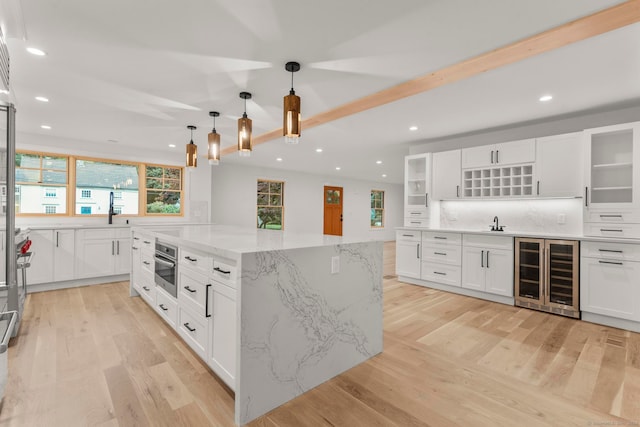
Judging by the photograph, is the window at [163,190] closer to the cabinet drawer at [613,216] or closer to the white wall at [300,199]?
the white wall at [300,199]

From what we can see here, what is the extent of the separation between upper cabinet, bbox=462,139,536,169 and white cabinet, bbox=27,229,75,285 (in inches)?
238

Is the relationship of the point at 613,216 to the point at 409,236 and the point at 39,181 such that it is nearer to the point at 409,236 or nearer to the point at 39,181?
the point at 409,236

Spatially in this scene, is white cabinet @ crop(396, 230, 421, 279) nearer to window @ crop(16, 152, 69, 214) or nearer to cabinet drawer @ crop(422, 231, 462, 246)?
cabinet drawer @ crop(422, 231, 462, 246)

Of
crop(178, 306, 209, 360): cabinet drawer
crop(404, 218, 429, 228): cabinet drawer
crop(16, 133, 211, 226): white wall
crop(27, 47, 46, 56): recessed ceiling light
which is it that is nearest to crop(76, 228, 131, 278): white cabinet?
crop(16, 133, 211, 226): white wall

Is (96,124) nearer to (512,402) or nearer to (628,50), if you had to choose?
(512,402)

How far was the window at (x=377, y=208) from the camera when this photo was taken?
11.3m

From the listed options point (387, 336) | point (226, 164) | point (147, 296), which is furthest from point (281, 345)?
point (226, 164)

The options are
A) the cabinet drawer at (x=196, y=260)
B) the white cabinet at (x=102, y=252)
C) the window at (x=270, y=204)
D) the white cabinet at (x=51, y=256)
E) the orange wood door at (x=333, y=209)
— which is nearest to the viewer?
the cabinet drawer at (x=196, y=260)

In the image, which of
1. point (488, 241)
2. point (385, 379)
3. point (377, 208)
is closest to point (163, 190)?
point (385, 379)

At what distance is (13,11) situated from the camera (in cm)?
178

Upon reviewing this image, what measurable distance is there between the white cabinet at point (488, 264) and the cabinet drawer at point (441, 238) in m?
0.11

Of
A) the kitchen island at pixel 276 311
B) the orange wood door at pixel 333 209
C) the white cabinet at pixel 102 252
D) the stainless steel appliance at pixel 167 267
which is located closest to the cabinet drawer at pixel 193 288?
the kitchen island at pixel 276 311

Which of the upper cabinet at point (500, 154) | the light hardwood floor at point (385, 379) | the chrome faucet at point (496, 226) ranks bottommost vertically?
the light hardwood floor at point (385, 379)

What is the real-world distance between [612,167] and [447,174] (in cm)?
185
